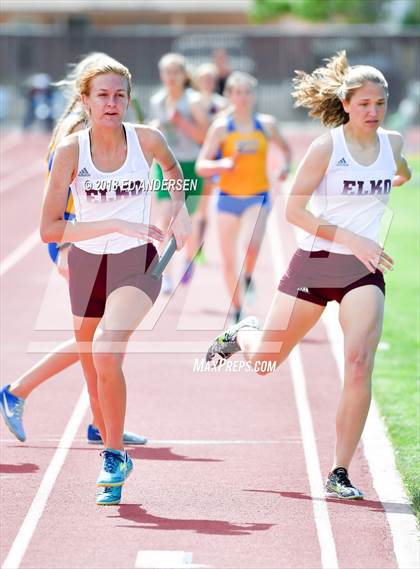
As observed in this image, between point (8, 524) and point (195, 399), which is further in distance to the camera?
point (195, 399)

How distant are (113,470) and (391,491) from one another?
143 centimetres

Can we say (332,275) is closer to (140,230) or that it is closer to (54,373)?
(140,230)

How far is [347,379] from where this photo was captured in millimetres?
6598

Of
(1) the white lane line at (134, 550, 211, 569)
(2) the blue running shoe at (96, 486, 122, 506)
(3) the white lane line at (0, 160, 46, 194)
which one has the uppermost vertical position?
(3) the white lane line at (0, 160, 46, 194)

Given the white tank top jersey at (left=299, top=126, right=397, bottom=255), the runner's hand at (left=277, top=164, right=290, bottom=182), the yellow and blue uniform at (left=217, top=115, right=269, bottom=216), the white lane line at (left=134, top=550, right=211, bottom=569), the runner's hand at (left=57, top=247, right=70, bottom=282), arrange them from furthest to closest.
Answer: the runner's hand at (left=277, top=164, right=290, bottom=182), the yellow and blue uniform at (left=217, top=115, right=269, bottom=216), the runner's hand at (left=57, top=247, right=70, bottom=282), the white tank top jersey at (left=299, top=126, right=397, bottom=255), the white lane line at (left=134, top=550, right=211, bottom=569)

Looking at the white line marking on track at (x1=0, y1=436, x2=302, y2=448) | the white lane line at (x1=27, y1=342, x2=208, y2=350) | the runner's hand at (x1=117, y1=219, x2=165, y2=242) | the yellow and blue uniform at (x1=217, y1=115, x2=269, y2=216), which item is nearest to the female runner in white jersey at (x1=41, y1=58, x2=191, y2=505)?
the runner's hand at (x1=117, y1=219, x2=165, y2=242)

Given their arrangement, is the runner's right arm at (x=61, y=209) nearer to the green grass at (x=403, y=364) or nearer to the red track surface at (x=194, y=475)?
the red track surface at (x=194, y=475)

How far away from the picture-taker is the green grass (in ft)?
24.7

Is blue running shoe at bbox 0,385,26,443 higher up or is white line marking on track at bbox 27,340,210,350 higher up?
white line marking on track at bbox 27,340,210,350

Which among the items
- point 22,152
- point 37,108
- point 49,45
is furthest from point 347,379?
point 49,45

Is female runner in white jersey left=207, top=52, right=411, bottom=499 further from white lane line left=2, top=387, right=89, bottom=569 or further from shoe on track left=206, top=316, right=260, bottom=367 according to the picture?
white lane line left=2, top=387, right=89, bottom=569

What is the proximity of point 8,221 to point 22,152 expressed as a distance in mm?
14226

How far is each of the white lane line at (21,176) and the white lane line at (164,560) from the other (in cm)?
2104

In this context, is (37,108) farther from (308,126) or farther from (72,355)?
(72,355)
